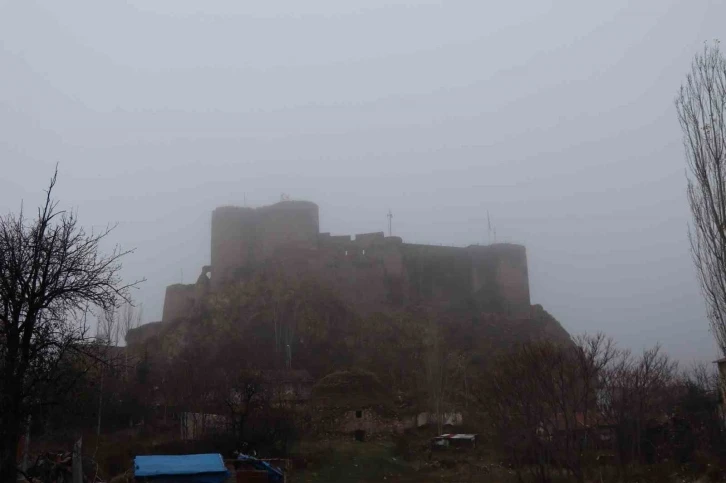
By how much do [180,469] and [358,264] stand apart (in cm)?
3828

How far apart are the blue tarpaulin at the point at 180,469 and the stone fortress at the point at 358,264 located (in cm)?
3472

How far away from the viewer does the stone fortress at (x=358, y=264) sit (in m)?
50.4

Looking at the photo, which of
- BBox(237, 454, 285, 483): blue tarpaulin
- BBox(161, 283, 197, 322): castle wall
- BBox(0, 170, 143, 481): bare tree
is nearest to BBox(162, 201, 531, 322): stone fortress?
BBox(161, 283, 197, 322): castle wall

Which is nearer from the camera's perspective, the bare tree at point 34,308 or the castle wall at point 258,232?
the bare tree at point 34,308

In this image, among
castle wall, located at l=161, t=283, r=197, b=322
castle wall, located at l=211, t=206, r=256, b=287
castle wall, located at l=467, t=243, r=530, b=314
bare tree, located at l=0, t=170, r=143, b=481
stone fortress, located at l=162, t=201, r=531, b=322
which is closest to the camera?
bare tree, located at l=0, t=170, r=143, b=481

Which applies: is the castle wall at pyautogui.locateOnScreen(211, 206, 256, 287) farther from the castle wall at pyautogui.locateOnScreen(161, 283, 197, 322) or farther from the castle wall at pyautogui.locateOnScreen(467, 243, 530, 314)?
the castle wall at pyautogui.locateOnScreen(467, 243, 530, 314)

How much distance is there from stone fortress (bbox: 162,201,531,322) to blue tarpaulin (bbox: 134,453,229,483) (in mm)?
34717

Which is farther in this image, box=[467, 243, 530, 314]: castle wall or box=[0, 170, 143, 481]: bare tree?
box=[467, 243, 530, 314]: castle wall

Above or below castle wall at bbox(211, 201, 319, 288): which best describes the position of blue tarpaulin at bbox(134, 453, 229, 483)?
below

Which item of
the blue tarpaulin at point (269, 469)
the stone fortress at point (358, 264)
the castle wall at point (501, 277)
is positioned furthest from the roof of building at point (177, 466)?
the castle wall at point (501, 277)

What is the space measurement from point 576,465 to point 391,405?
66.0 feet

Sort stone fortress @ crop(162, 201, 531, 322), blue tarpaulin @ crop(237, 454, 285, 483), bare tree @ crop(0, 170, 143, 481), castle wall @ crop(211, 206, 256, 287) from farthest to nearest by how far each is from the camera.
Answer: castle wall @ crop(211, 206, 256, 287) < stone fortress @ crop(162, 201, 531, 322) < blue tarpaulin @ crop(237, 454, 285, 483) < bare tree @ crop(0, 170, 143, 481)

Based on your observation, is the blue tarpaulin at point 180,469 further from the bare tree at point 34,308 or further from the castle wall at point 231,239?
the castle wall at point 231,239

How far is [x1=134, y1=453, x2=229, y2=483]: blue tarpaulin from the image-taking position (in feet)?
44.8
